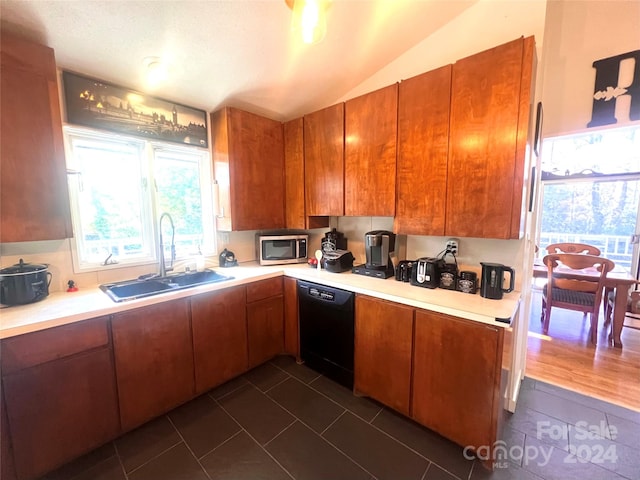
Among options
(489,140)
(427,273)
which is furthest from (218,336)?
(489,140)

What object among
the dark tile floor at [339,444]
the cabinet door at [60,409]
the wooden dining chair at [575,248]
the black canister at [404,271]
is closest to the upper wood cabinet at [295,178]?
the black canister at [404,271]

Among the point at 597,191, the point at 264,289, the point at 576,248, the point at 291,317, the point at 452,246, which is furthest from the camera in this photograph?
the point at 597,191

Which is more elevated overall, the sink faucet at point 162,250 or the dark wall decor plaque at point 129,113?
the dark wall decor plaque at point 129,113

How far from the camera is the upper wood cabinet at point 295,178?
Answer: 8.19 feet

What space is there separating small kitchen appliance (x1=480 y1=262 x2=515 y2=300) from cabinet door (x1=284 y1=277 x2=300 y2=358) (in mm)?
1446

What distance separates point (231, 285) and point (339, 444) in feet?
4.28

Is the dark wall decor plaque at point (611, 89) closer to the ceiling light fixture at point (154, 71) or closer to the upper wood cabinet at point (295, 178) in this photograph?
the upper wood cabinet at point (295, 178)

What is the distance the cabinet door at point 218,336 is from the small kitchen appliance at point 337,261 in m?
0.76

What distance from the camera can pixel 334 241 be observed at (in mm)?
2510

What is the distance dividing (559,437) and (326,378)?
1578 mm

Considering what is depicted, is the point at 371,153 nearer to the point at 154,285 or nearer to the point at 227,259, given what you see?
the point at 227,259

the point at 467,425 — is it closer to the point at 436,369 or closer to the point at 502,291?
the point at 436,369

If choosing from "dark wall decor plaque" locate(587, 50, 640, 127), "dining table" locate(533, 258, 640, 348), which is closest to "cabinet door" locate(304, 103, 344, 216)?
"dark wall decor plaque" locate(587, 50, 640, 127)

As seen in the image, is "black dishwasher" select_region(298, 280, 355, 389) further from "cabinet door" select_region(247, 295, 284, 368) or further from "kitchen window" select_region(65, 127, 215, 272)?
"kitchen window" select_region(65, 127, 215, 272)
